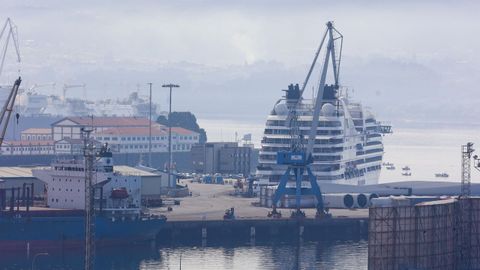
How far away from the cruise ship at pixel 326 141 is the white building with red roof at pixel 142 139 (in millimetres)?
36961

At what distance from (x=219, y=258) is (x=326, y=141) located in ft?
92.0

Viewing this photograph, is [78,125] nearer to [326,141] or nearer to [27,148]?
[27,148]

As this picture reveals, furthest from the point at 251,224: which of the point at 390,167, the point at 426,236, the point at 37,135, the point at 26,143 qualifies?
the point at 390,167

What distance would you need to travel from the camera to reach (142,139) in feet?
482

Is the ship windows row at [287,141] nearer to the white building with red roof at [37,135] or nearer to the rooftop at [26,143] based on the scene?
the rooftop at [26,143]

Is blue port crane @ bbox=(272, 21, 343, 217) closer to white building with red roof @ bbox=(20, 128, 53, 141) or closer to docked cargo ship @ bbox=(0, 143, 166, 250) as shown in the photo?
docked cargo ship @ bbox=(0, 143, 166, 250)

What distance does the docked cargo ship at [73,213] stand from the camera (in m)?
79.2

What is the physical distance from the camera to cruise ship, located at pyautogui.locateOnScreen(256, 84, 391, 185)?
104 m

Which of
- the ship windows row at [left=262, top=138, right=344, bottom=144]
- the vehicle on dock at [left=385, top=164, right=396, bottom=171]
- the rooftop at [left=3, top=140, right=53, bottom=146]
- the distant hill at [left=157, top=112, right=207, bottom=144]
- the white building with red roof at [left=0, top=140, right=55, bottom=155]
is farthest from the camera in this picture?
the vehicle on dock at [left=385, top=164, right=396, bottom=171]

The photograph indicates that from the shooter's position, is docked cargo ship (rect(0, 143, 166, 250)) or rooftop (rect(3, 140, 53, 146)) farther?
rooftop (rect(3, 140, 53, 146))

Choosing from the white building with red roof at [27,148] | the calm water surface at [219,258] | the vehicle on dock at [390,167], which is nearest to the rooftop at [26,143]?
the white building with red roof at [27,148]

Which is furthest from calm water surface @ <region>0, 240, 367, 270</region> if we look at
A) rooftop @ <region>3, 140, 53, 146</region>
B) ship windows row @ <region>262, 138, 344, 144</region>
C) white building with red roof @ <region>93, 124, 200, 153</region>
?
white building with red roof @ <region>93, 124, 200, 153</region>

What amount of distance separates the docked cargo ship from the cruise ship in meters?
20.2

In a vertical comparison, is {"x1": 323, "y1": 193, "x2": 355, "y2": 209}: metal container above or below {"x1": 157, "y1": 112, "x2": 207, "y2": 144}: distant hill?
below
